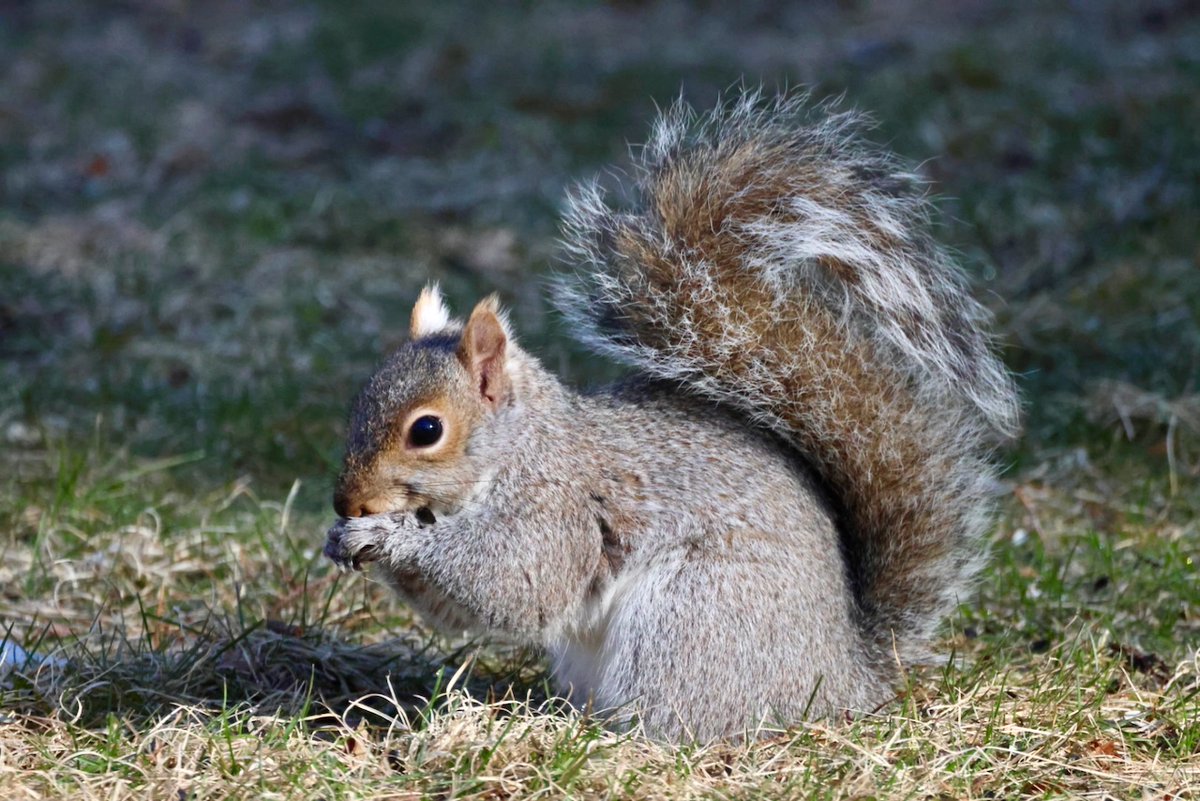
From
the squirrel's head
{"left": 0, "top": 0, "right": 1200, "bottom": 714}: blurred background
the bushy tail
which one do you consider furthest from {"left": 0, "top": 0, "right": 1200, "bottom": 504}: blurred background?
the bushy tail

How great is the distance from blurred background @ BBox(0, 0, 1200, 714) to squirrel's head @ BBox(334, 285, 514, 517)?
0.72m

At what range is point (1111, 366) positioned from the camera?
4.27 meters

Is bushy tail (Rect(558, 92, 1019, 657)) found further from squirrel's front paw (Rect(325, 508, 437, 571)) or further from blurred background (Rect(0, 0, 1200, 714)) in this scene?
squirrel's front paw (Rect(325, 508, 437, 571))

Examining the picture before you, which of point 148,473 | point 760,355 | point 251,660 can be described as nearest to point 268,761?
point 251,660

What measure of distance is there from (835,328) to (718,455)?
302 mm

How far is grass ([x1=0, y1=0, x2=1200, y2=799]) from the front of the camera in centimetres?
234

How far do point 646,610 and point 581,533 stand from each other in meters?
0.18

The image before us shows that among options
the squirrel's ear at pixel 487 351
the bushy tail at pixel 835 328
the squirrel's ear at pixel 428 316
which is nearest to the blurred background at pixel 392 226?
the bushy tail at pixel 835 328

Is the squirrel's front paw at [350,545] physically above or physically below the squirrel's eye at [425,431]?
below

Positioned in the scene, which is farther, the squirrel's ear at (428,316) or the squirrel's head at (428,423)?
the squirrel's ear at (428,316)

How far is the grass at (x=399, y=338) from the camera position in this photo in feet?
7.68

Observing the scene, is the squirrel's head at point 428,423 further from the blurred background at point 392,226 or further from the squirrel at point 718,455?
the blurred background at point 392,226

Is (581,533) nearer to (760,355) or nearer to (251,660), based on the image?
(760,355)

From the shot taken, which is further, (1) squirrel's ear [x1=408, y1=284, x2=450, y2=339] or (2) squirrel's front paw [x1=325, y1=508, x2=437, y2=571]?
(1) squirrel's ear [x1=408, y1=284, x2=450, y2=339]
